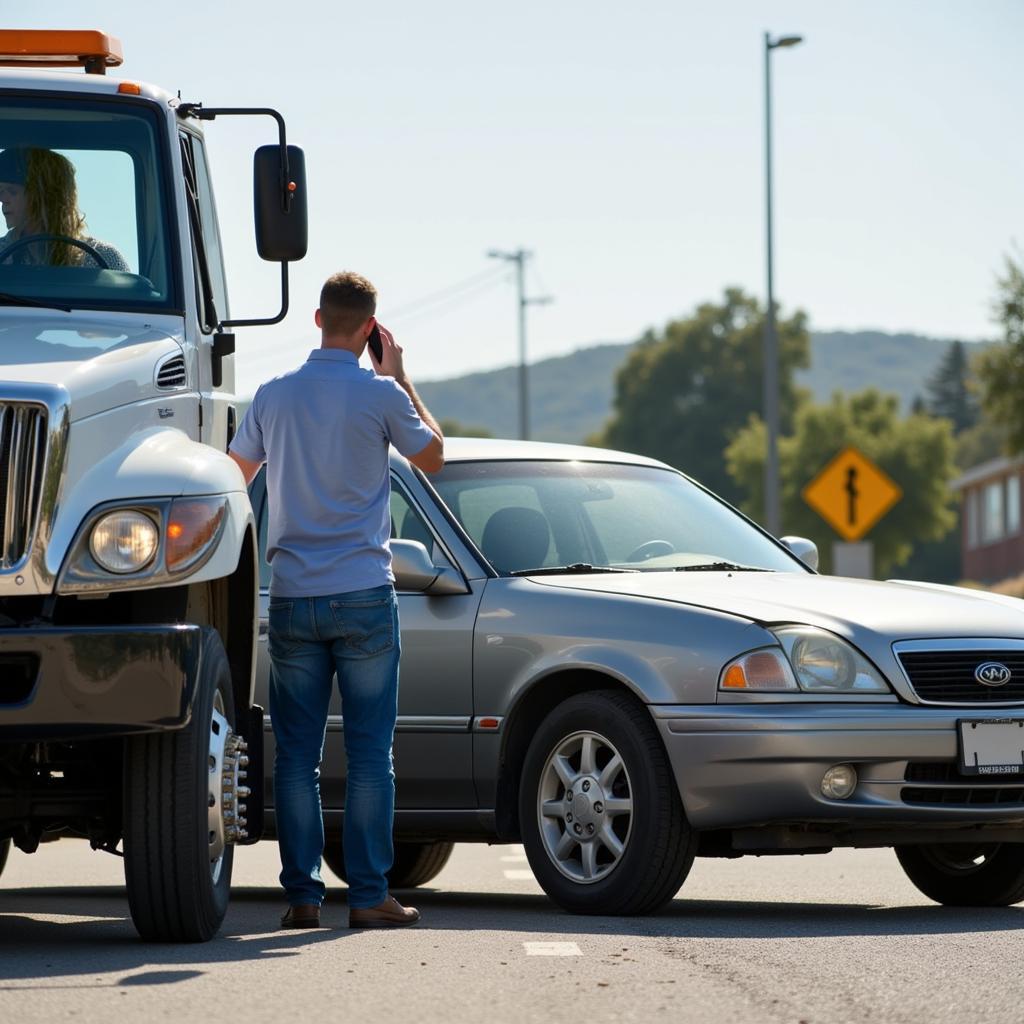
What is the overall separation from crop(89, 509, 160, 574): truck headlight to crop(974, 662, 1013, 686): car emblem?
3.34 metres

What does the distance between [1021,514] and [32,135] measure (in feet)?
261

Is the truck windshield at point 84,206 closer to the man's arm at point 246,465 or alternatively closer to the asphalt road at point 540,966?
the man's arm at point 246,465

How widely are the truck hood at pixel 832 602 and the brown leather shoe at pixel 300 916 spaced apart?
1.73 metres

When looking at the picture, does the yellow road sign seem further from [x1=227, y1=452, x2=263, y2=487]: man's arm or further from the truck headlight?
the truck headlight

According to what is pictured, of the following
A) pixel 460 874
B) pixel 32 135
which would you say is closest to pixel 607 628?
pixel 32 135

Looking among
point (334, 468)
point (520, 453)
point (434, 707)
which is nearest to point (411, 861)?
point (434, 707)

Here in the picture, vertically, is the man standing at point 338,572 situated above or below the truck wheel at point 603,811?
above

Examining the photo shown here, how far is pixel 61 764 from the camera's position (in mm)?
7590

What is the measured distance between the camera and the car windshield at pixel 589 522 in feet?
32.3

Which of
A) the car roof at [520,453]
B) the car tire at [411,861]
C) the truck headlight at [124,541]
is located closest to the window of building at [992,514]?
the car tire at [411,861]

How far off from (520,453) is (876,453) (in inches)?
3887

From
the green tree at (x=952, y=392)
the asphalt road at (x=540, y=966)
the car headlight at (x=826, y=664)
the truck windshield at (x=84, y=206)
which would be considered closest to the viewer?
the asphalt road at (x=540, y=966)

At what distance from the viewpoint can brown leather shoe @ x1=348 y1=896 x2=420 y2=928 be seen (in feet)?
26.8

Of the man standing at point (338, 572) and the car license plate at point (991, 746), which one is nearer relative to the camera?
the man standing at point (338, 572)
